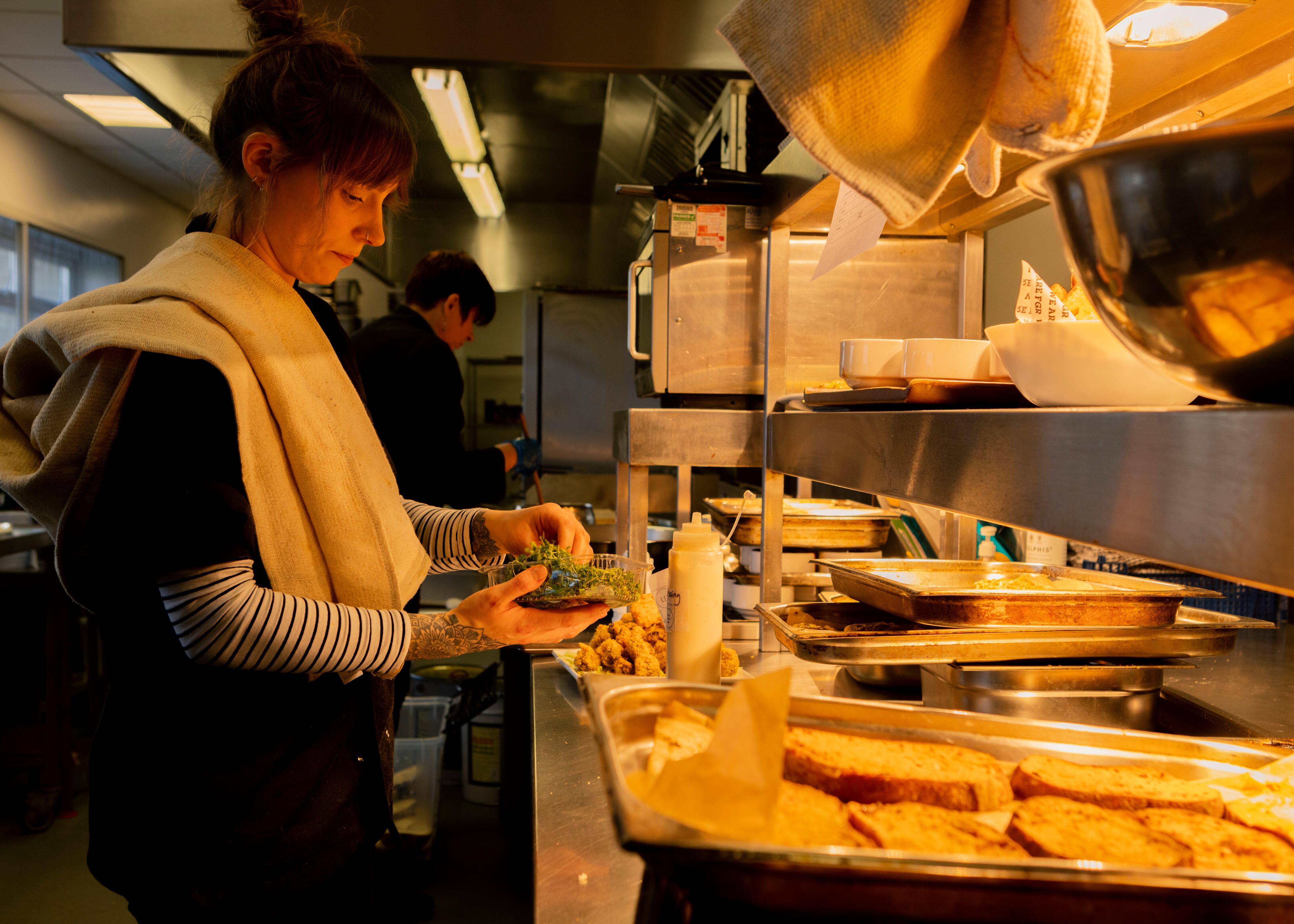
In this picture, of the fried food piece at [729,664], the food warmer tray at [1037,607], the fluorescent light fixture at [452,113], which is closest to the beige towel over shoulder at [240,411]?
the fried food piece at [729,664]

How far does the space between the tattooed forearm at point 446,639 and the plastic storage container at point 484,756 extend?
7.30ft

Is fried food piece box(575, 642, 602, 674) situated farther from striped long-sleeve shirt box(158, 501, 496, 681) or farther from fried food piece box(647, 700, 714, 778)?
fried food piece box(647, 700, 714, 778)

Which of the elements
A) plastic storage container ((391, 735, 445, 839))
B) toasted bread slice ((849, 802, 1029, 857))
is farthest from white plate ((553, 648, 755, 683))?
plastic storage container ((391, 735, 445, 839))

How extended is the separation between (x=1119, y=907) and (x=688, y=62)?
2321mm

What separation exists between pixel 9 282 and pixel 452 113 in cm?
406

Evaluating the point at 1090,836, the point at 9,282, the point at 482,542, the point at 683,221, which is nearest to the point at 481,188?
the point at 9,282

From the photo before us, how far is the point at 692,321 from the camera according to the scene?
2.10 meters

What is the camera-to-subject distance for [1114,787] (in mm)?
674

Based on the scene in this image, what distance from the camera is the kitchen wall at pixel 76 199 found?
5.89 meters

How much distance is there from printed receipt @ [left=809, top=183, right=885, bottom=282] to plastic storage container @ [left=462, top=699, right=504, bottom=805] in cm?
273

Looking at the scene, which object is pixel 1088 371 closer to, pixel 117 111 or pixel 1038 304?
pixel 1038 304

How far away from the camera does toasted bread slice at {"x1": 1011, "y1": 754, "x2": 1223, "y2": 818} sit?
2.17ft

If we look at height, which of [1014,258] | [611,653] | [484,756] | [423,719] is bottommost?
[484,756]

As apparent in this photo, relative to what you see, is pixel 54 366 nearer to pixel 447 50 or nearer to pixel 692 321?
pixel 692 321
